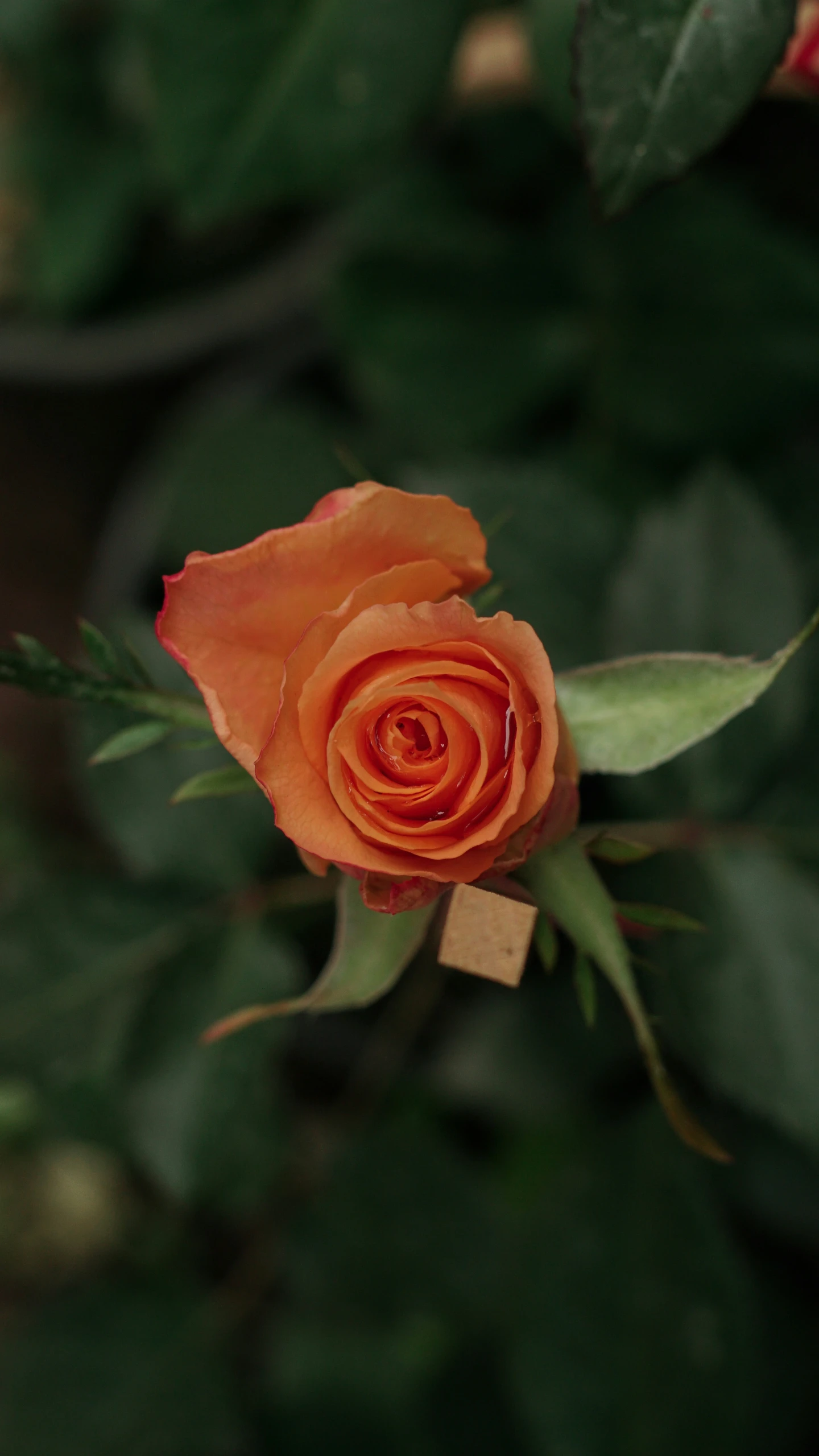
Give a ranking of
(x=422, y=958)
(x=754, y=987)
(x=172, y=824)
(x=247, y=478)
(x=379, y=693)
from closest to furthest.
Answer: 1. (x=379, y=693)
2. (x=754, y=987)
3. (x=172, y=824)
4. (x=422, y=958)
5. (x=247, y=478)

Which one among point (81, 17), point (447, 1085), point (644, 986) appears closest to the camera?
point (644, 986)

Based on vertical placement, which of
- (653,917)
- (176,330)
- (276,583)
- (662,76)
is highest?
(176,330)

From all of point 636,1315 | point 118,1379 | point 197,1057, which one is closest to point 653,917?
point 197,1057

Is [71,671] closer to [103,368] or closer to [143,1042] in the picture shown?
[143,1042]

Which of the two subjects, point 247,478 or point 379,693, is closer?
point 379,693

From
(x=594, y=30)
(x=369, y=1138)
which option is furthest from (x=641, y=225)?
(x=369, y=1138)

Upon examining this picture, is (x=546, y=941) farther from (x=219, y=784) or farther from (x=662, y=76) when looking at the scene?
(x=662, y=76)

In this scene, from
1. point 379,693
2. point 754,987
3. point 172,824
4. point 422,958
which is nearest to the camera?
point 379,693
